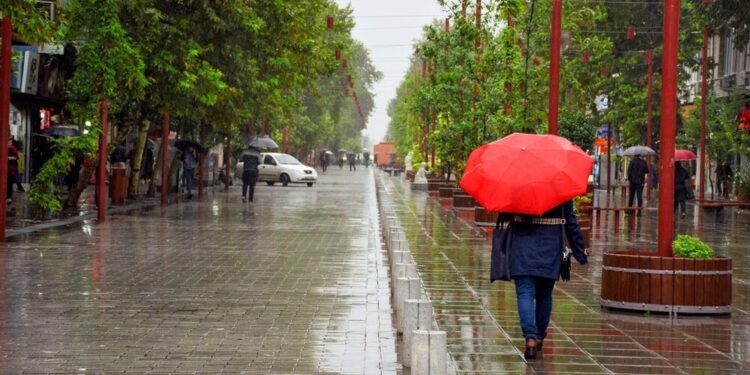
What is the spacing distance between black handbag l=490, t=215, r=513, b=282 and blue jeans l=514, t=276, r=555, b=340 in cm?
13

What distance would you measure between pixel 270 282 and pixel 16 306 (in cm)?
357

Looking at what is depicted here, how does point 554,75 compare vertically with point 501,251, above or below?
above

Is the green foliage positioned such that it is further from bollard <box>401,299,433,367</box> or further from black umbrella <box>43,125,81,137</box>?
bollard <box>401,299,433,367</box>

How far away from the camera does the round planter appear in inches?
502

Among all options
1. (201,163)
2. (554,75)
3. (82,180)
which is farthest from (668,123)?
(201,163)

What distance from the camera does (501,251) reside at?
33.2ft

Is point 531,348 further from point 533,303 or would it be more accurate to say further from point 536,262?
point 536,262

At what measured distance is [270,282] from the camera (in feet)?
50.8

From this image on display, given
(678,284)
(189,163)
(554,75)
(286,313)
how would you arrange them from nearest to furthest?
(286,313)
(678,284)
(554,75)
(189,163)

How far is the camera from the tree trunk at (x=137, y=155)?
37.8 m

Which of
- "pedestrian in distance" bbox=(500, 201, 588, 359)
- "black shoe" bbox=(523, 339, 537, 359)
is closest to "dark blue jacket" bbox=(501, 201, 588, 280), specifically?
"pedestrian in distance" bbox=(500, 201, 588, 359)

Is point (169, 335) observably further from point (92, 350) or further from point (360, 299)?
point (360, 299)

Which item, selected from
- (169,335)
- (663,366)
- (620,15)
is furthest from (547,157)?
(620,15)

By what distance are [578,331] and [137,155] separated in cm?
2799
